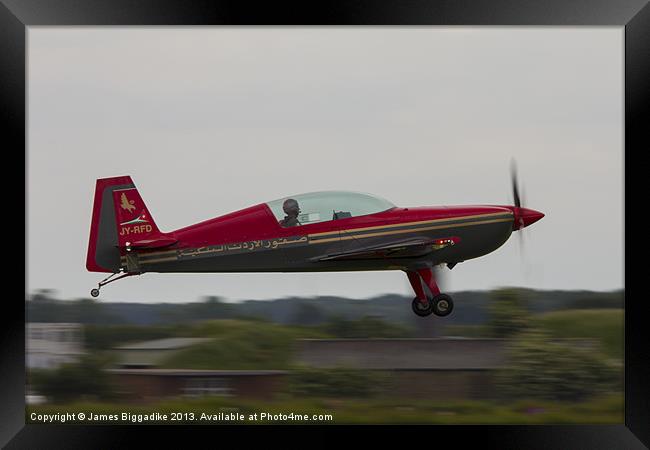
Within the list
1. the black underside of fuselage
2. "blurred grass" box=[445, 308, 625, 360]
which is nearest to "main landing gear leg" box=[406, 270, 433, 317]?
the black underside of fuselage

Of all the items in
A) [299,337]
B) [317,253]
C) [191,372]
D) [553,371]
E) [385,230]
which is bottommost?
[553,371]

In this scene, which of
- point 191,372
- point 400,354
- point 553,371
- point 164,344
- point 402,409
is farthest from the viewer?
point 553,371

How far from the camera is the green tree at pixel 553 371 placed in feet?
60.3

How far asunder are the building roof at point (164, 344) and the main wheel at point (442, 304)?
6.03 meters

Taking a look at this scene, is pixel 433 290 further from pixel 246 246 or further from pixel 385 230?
pixel 246 246

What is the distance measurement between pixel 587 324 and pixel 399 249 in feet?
33.0

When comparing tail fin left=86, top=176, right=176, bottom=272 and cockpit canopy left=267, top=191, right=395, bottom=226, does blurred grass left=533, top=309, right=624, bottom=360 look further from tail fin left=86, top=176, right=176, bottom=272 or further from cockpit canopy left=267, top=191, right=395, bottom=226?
tail fin left=86, top=176, right=176, bottom=272

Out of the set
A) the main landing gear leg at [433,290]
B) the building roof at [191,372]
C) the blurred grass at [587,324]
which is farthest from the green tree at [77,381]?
the blurred grass at [587,324]

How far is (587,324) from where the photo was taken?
2139cm

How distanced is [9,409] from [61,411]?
1.45m

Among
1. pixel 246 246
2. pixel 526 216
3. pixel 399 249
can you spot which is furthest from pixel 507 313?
pixel 246 246

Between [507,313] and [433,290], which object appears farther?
[507,313]

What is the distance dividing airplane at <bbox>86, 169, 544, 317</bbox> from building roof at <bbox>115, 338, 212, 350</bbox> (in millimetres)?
5171

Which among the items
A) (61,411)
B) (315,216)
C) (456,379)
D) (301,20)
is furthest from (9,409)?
(456,379)
